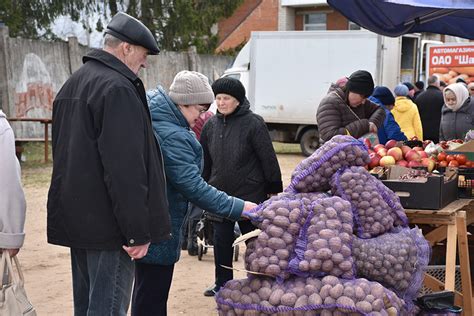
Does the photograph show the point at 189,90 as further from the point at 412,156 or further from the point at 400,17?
the point at 400,17

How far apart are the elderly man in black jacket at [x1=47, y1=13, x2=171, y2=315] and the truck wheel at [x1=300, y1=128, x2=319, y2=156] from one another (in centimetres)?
1439

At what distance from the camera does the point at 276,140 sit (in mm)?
18344

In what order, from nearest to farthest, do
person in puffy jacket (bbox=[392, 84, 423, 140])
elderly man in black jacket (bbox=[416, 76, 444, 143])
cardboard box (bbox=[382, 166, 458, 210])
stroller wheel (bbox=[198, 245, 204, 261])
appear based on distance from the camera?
cardboard box (bbox=[382, 166, 458, 210])
stroller wheel (bbox=[198, 245, 204, 261])
person in puffy jacket (bbox=[392, 84, 423, 140])
elderly man in black jacket (bbox=[416, 76, 444, 143])

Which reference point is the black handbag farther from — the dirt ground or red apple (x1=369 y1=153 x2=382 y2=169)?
the dirt ground

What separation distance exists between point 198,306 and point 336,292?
2.46 meters

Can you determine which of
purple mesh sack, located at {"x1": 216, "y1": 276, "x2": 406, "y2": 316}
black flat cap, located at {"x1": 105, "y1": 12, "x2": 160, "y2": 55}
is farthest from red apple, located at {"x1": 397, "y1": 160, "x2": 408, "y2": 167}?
black flat cap, located at {"x1": 105, "y1": 12, "x2": 160, "y2": 55}

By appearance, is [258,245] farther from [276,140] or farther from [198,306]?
[276,140]

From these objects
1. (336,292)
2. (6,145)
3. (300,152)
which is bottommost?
(300,152)

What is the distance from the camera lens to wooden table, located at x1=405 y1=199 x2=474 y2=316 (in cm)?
452

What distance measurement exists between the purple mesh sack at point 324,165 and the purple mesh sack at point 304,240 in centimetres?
23

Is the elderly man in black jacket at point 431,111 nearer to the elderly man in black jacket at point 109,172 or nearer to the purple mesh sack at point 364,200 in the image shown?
the purple mesh sack at point 364,200

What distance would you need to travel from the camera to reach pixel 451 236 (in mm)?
4559

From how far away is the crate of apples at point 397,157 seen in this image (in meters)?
5.06

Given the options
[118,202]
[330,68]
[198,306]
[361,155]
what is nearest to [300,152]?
[330,68]
